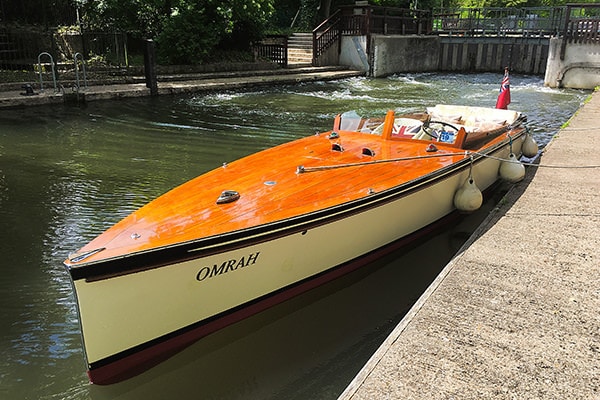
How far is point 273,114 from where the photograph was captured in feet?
48.4

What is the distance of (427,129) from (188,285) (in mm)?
4323

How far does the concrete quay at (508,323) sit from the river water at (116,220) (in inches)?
31.6

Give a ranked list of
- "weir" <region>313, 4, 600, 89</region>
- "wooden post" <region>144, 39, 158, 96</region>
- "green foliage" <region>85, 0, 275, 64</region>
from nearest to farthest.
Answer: "wooden post" <region>144, 39, 158, 96</region> < "green foliage" <region>85, 0, 275, 64</region> < "weir" <region>313, 4, 600, 89</region>

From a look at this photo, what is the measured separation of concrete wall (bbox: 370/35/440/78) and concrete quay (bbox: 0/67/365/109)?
1264 mm

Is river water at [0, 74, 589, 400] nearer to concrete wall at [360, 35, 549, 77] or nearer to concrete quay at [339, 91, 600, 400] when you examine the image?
concrete quay at [339, 91, 600, 400]

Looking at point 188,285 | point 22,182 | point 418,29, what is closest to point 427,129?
point 188,285

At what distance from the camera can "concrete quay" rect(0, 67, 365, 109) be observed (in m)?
14.9

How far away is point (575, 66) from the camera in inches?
798

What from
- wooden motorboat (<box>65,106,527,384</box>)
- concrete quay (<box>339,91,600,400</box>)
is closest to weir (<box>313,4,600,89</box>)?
wooden motorboat (<box>65,106,527,384</box>)

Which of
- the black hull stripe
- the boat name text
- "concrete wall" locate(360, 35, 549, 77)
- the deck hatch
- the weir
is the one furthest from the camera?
"concrete wall" locate(360, 35, 549, 77)

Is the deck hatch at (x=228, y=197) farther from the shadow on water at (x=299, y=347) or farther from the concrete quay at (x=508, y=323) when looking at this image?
the concrete quay at (x=508, y=323)

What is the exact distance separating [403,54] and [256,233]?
82.3 ft

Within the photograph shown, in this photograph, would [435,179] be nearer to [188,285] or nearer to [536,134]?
[188,285]

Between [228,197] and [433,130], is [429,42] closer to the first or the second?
[433,130]
